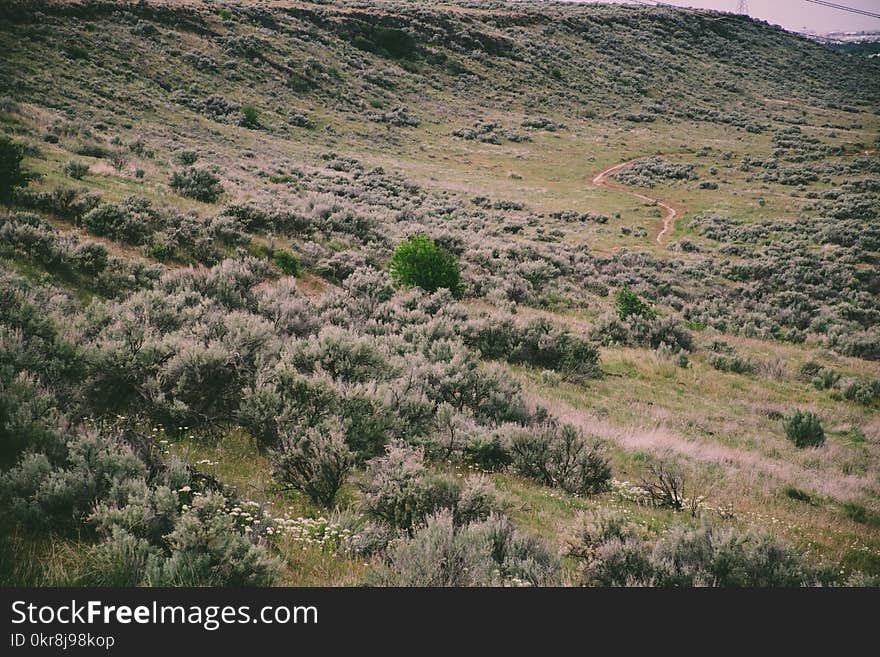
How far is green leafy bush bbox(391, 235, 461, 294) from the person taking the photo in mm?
16281

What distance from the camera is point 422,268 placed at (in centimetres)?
1642

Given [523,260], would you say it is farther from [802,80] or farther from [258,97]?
[802,80]

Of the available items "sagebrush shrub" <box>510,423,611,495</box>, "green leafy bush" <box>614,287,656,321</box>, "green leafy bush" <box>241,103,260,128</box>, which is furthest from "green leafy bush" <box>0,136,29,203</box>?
"green leafy bush" <box>241,103,260,128</box>

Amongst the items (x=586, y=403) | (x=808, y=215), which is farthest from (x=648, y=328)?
(x=808, y=215)

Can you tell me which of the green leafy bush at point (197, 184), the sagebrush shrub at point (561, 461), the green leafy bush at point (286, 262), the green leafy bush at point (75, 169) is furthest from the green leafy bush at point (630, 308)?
the green leafy bush at point (75, 169)

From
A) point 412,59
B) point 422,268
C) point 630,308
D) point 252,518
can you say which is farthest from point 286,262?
point 412,59

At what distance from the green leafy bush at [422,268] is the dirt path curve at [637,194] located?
22.9m

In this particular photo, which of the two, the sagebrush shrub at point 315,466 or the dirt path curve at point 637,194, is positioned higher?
the dirt path curve at point 637,194

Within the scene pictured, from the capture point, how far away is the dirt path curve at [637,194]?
36656 millimetres

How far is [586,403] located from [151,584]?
9.40 meters

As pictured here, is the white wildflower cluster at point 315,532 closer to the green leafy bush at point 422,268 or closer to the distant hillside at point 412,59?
the green leafy bush at point 422,268

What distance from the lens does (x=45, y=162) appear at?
51.7ft

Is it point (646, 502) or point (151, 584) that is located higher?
point (151, 584)

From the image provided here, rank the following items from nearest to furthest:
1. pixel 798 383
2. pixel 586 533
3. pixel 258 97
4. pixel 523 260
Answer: pixel 586 533
pixel 798 383
pixel 523 260
pixel 258 97
